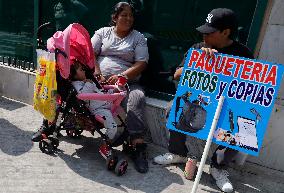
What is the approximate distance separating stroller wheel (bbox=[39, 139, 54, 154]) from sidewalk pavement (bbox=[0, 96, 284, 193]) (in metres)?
0.06

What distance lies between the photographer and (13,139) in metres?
3.84

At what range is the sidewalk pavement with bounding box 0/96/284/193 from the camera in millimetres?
3059

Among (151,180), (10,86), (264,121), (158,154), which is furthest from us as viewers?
(10,86)

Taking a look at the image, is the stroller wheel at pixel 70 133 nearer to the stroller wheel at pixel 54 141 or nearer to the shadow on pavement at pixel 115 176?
the shadow on pavement at pixel 115 176

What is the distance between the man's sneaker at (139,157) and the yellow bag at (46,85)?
100 centimetres

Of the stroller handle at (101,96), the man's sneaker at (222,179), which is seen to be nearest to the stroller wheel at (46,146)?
the stroller handle at (101,96)

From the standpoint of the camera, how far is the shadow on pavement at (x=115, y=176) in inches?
126

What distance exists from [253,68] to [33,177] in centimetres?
226

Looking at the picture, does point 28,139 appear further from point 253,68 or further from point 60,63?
point 253,68

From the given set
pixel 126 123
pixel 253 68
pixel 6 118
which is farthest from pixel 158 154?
pixel 6 118

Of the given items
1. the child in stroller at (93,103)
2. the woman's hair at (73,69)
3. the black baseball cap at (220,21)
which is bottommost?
the child in stroller at (93,103)

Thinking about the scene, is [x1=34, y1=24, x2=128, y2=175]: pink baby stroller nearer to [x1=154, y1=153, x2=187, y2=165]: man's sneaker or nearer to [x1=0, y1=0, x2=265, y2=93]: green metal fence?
[x1=154, y1=153, x2=187, y2=165]: man's sneaker

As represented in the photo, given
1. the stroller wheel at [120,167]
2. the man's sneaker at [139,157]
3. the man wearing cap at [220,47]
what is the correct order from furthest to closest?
the man's sneaker at [139,157] → the stroller wheel at [120,167] → the man wearing cap at [220,47]

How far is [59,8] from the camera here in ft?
17.0
